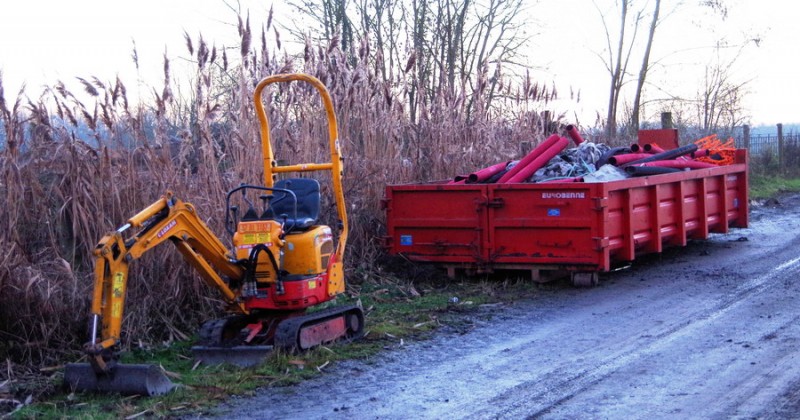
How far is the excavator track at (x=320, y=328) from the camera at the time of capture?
7258 millimetres

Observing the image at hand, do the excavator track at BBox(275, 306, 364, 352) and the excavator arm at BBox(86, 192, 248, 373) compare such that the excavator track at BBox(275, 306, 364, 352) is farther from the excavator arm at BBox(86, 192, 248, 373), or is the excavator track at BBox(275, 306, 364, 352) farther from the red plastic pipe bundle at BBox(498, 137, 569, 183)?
the red plastic pipe bundle at BBox(498, 137, 569, 183)

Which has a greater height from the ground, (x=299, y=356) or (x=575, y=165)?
(x=575, y=165)

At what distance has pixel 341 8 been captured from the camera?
66.1 ft

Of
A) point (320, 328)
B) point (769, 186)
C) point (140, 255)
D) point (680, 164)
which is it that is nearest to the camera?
point (140, 255)

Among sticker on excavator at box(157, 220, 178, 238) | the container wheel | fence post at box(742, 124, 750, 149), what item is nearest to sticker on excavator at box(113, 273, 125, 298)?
sticker on excavator at box(157, 220, 178, 238)

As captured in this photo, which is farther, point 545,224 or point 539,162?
point 539,162

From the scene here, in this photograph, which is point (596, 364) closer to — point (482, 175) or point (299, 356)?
point (299, 356)

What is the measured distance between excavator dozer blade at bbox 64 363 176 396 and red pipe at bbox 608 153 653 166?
23.6ft

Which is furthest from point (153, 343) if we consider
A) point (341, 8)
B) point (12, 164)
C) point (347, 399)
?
point (341, 8)

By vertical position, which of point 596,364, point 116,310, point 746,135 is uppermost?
point 746,135

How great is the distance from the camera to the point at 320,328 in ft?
25.0

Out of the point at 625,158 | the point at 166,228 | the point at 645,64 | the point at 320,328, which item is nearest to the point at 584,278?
the point at 625,158

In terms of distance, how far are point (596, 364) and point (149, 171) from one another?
4.35m

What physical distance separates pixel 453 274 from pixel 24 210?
5299 millimetres
